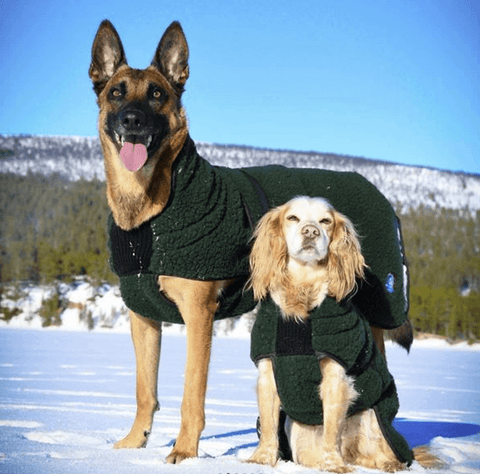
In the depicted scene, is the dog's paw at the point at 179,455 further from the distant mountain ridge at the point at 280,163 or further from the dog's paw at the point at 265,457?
the distant mountain ridge at the point at 280,163

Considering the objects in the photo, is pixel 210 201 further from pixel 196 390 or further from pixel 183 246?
pixel 196 390

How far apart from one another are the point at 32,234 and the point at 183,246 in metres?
64.4

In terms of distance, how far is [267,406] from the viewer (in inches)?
159

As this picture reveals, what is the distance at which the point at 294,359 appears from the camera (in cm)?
393

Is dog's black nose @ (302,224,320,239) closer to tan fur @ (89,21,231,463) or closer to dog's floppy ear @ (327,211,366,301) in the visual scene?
dog's floppy ear @ (327,211,366,301)

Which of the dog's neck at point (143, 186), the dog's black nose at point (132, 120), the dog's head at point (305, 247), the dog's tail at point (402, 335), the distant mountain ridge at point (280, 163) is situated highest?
the distant mountain ridge at point (280, 163)

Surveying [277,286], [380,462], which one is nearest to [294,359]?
[277,286]

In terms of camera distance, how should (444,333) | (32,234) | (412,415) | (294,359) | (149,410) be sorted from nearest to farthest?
(294,359)
(149,410)
(412,415)
(444,333)
(32,234)

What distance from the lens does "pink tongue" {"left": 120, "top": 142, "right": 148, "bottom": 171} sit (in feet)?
13.4

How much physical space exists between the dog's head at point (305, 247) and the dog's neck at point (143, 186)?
687 millimetres

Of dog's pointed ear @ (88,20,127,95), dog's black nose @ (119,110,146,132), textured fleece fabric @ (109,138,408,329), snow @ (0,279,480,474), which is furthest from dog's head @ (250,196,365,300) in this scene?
dog's pointed ear @ (88,20,127,95)

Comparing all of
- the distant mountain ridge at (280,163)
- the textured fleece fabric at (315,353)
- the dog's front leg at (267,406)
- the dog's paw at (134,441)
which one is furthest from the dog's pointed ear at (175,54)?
the distant mountain ridge at (280,163)

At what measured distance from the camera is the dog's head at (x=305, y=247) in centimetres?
403

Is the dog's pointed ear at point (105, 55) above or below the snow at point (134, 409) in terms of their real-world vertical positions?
above
